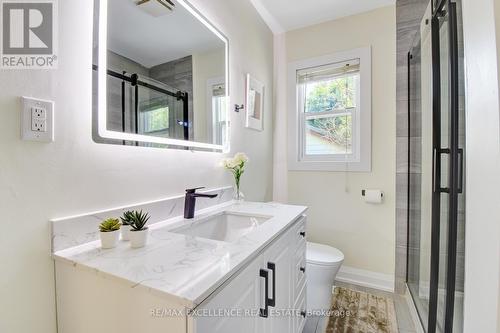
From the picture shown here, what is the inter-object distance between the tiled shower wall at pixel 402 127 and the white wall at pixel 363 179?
38mm

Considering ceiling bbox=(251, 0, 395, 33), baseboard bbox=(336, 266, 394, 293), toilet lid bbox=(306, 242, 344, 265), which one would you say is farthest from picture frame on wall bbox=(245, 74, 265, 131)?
baseboard bbox=(336, 266, 394, 293)

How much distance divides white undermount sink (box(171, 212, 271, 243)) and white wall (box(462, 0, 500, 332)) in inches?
32.0

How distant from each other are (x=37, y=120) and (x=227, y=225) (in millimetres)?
976

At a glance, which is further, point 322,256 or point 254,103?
point 254,103

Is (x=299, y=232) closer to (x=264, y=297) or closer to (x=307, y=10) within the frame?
(x=264, y=297)

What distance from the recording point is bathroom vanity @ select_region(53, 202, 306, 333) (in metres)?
0.54

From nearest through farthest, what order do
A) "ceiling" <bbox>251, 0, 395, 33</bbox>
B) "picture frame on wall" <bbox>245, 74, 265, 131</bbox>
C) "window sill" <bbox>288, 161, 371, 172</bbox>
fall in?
"picture frame on wall" <bbox>245, 74, 265, 131</bbox> → "ceiling" <bbox>251, 0, 395, 33</bbox> → "window sill" <bbox>288, 161, 371, 172</bbox>

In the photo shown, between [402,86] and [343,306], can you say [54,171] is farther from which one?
[402,86]

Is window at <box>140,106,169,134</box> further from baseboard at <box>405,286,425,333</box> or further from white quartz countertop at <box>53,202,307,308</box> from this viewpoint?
baseboard at <box>405,286,425,333</box>

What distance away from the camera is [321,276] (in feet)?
5.57

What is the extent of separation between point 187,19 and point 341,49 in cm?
156

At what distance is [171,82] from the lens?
4.04ft

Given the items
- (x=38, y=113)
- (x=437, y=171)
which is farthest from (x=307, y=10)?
(x=38, y=113)

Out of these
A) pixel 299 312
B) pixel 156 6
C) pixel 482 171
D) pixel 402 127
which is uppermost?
pixel 156 6
